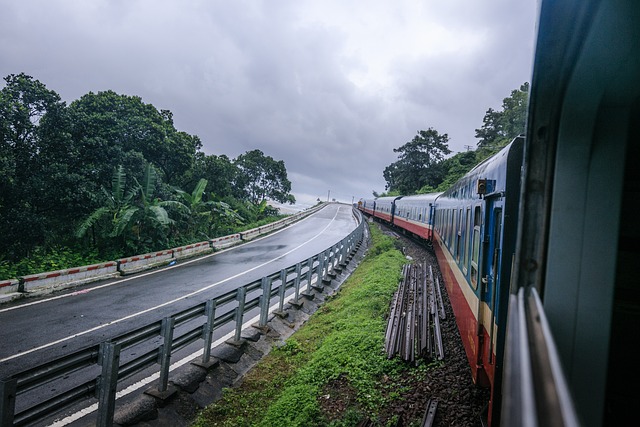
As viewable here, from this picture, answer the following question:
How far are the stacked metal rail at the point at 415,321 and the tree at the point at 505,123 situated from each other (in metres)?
26.6

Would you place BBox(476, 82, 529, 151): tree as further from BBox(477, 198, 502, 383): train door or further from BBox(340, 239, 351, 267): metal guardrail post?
BBox(477, 198, 502, 383): train door

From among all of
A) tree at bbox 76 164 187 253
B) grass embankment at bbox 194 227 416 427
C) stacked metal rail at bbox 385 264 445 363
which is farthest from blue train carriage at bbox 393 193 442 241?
tree at bbox 76 164 187 253

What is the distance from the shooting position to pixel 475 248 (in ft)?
17.7

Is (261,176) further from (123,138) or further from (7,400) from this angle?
(7,400)

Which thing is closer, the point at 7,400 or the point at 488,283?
the point at 7,400

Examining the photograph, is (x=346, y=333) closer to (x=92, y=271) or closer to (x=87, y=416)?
(x=87, y=416)

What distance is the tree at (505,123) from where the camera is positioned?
34.6m

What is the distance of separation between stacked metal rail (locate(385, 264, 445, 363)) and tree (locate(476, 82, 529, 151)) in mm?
26611

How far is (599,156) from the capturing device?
6.50 ft

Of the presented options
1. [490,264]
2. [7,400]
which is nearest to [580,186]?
[490,264]

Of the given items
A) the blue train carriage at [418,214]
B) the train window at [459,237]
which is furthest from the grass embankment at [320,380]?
the blue train carriage at [418,214]

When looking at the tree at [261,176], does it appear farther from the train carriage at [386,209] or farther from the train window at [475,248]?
the train window at [475,248]

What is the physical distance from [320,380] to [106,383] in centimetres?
311

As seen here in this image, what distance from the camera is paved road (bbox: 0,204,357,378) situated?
24.4ft
